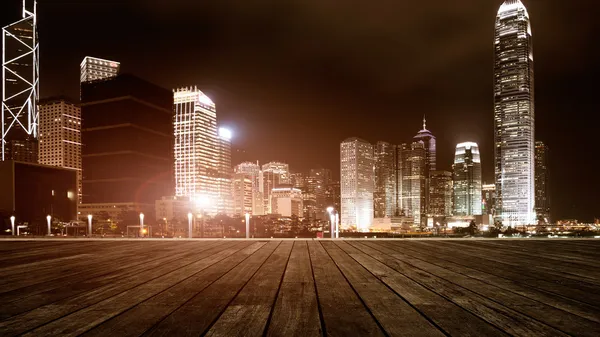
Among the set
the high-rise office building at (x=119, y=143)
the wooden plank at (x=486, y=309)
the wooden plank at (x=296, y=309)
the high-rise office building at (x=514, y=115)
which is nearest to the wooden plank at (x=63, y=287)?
the wooden plank at (x=296, y=309)

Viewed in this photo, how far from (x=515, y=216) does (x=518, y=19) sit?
90526 millimetres

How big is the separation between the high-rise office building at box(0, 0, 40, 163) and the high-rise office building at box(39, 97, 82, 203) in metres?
83.7

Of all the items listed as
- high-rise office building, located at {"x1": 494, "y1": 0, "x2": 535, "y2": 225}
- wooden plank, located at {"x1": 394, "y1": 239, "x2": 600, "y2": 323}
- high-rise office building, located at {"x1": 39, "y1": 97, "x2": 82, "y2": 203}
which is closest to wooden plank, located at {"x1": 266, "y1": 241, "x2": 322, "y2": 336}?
wooden plank, located at {"x1": 394, "y1": 239, "x2": 600, "y2": 323}

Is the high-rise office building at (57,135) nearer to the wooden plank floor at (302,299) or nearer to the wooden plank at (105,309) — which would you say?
the wooden plank floor at (302,299)

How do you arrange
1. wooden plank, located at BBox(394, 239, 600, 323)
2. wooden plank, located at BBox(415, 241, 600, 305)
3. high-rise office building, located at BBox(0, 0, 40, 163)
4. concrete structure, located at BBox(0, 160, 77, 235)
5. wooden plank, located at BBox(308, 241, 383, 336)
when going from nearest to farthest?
wooden plank, located at BBox(308, 241, 383, 336), wooden plank, located at BBox(394, 239, 600, 323), wooden plank, located at BBox(415, 241, 600, 305), concrete structure, located at BBox(0, 160, 77, 235), high-rise office building, located at BBox(0, 0, 40, 163)

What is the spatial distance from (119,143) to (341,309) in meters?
136

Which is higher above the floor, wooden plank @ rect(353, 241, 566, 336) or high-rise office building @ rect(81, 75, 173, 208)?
high-rise office building @ rect(81, 75, 173, 208)

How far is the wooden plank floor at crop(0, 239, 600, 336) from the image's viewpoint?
3441 mm

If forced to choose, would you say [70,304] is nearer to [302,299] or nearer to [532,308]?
[302,299]

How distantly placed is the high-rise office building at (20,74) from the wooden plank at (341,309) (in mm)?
96988

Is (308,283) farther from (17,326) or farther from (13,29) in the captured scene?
(13,29)

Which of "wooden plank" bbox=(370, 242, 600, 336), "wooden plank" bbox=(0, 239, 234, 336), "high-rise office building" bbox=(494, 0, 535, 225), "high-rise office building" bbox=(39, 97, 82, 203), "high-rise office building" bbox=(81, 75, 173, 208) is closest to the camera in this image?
"wooden plank" bbox=(370, 242, 600, 336)

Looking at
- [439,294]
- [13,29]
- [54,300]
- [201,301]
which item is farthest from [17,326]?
[13,29]

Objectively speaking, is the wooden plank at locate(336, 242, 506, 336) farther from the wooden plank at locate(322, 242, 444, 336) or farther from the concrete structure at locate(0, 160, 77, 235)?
the concrete structure at locate(0, 160, 77, 235)
